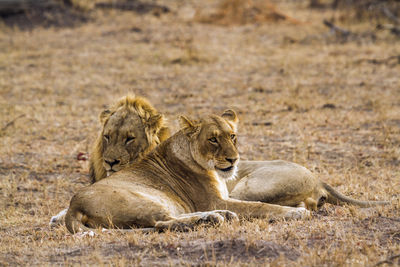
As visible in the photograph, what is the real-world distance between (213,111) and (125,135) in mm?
4737

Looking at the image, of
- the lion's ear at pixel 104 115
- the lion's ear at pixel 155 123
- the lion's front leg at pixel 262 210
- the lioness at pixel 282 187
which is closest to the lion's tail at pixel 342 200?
the lioness at pixel 282 187

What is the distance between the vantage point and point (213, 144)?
16.0ft

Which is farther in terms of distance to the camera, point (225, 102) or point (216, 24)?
point (216, 24)

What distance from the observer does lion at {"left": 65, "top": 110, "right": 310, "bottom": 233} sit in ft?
14.3

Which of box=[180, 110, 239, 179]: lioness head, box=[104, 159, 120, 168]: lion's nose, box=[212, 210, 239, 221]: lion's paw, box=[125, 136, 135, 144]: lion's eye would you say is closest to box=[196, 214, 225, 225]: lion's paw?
box=[212, 210, 239, 221]: lion's paw

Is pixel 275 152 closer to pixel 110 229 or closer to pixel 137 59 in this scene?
pixel 110 229

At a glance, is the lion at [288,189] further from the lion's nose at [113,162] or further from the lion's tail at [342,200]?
→ the lion's nose at [113,162]

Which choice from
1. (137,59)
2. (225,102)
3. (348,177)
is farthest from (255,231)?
(137,59)

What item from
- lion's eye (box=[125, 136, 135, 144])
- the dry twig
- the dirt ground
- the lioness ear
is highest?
the lioness ear

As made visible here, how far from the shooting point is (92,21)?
1741cm

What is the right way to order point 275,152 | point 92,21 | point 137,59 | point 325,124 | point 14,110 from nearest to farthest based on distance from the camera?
point 275,152, point 325,124, point 14,110, point 137,59, point 92,21

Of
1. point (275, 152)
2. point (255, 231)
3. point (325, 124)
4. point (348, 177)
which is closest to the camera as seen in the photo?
point (255, 231)

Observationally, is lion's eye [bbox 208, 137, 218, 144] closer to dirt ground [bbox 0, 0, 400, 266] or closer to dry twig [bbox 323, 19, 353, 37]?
dirt ground [bbox 0, 0, 400, 266]

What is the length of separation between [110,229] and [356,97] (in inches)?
287
